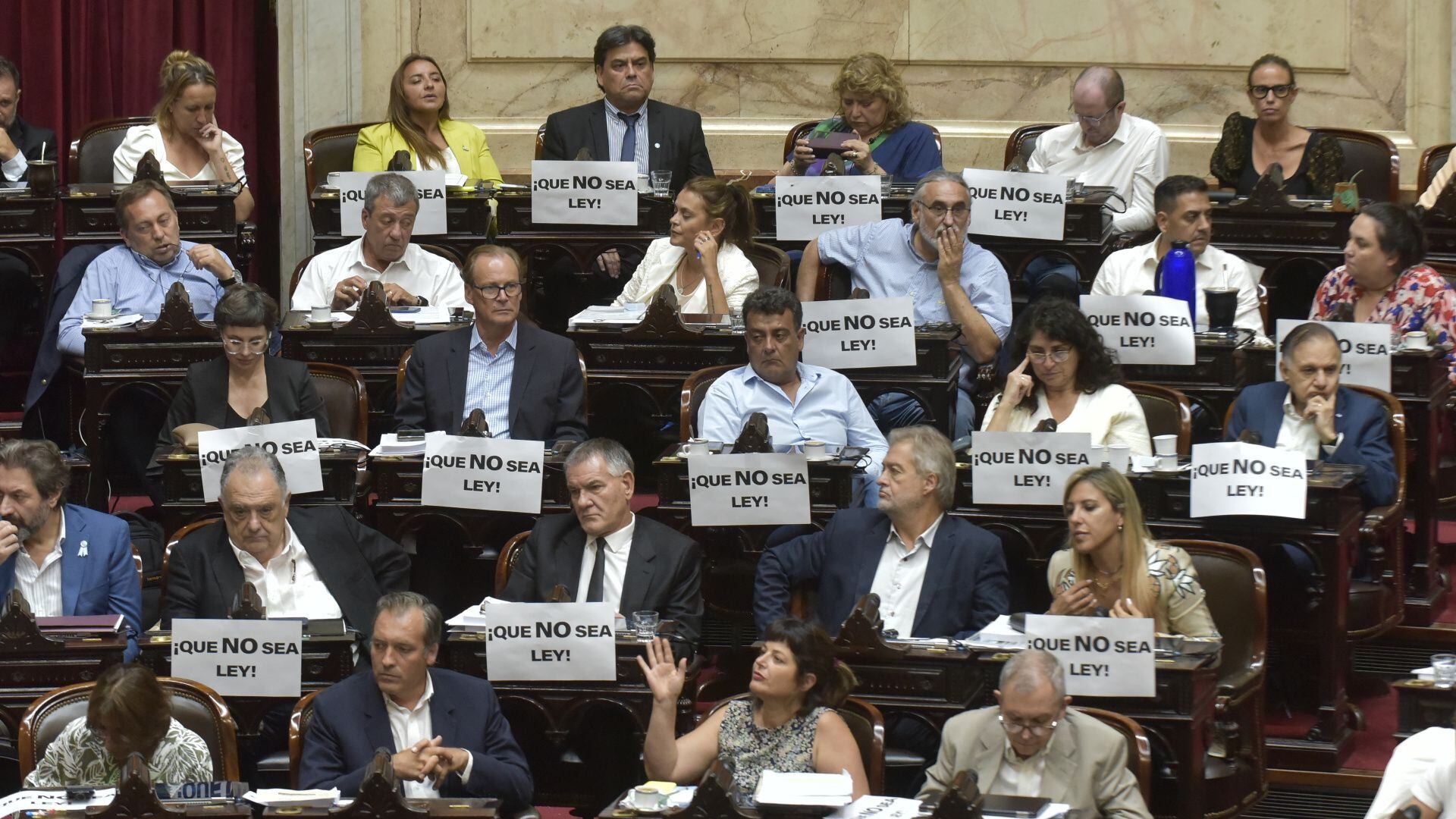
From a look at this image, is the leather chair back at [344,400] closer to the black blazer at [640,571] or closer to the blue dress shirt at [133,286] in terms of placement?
the blue dress shirt at [133,286]

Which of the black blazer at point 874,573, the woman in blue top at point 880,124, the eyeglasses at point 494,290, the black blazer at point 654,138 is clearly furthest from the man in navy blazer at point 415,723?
the black blazer at point 654,138

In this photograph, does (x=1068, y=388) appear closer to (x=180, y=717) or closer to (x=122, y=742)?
(x=180, y=717)

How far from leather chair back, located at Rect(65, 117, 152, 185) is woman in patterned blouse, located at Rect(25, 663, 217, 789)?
3760 mm

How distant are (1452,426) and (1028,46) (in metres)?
3.00

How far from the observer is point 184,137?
342 inches

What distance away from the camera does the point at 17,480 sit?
6320mm

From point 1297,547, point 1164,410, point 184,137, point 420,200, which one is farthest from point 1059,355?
point 184,137

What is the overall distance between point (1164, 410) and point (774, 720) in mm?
2046

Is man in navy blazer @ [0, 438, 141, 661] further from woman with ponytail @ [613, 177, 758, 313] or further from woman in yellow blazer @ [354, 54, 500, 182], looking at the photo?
woman in yellow blazer @ [354, 54, 500, 182]

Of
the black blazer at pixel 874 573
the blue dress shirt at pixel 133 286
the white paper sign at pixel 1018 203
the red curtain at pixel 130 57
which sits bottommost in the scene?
the black blazer at pixel 874 573

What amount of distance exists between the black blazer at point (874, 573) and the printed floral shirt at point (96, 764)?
1.54 metres

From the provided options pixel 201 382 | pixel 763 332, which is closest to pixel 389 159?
pixel 201 382

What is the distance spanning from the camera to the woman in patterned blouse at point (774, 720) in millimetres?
5527

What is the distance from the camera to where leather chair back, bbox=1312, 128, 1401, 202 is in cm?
880
